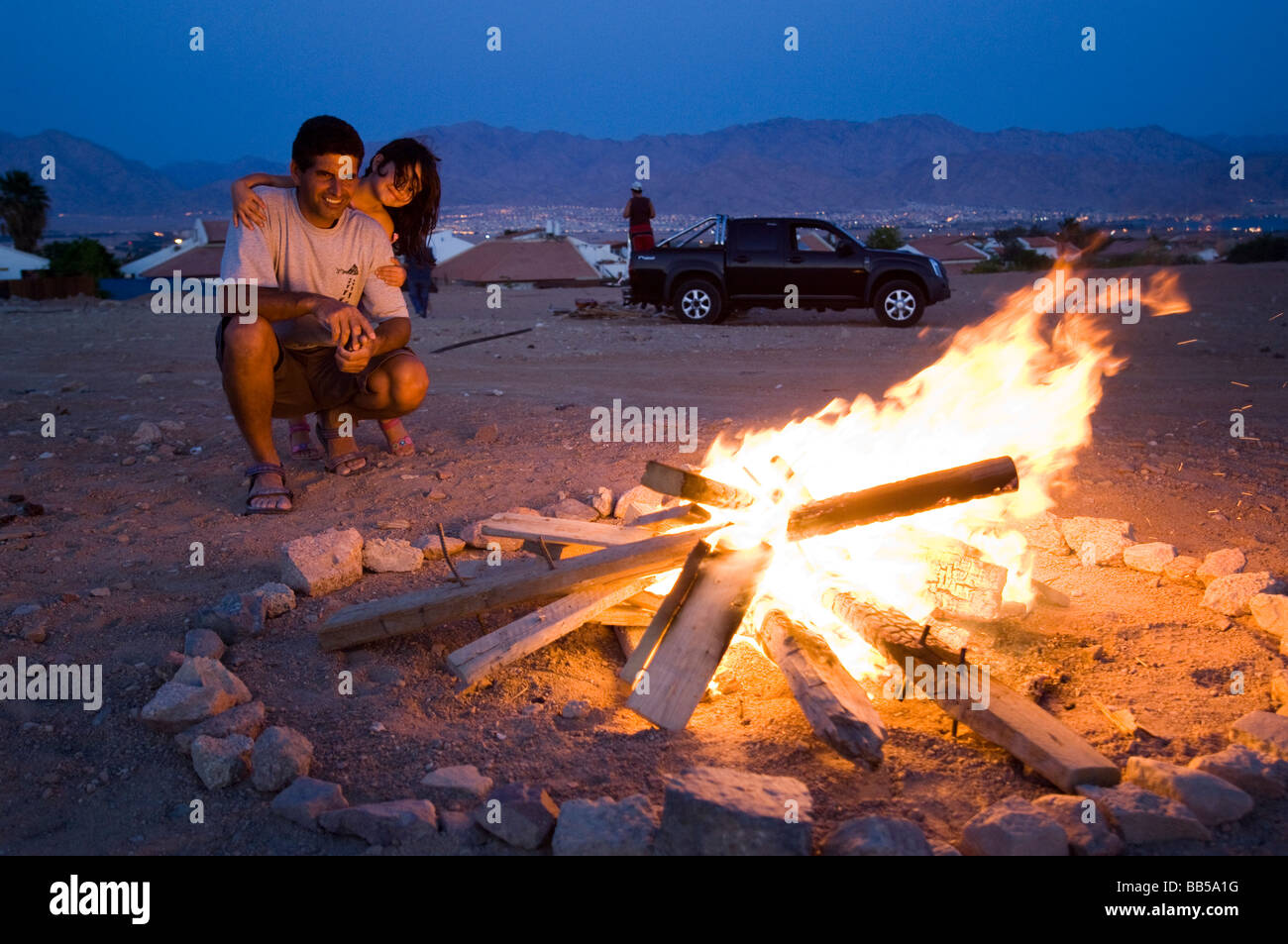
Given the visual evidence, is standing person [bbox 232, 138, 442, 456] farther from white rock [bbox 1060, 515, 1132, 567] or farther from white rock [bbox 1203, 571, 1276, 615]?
white rock [bbox 1203, 571, 1276, 615]

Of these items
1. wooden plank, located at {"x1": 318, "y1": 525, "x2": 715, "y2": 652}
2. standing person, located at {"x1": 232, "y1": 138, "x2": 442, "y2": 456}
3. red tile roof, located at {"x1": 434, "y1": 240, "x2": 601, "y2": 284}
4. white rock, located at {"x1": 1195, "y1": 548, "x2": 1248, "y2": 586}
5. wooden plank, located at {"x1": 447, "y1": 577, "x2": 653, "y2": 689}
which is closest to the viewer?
wooden plank, located at {"x1": 447, "y1": 577, "x2": 653, "y2": 689}

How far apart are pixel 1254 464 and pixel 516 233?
28.3 metres

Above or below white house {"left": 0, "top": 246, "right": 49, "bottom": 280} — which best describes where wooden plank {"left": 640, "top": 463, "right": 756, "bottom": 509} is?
below

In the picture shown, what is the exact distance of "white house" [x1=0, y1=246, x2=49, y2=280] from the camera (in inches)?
1124

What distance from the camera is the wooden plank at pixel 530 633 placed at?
8.71 feet

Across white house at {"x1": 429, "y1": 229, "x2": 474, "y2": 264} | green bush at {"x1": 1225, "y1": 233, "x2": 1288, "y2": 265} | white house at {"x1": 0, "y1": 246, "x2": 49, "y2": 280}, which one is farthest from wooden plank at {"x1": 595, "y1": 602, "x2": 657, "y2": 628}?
white house at {"x1": 0, "y1": 246, "x2": 49, "y2": 280}

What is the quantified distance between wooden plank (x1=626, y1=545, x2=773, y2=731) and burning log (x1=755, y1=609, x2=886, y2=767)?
160 mm

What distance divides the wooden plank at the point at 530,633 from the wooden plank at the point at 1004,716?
82 centimetres

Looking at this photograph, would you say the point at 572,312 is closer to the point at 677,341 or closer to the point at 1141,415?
the point at 677,341

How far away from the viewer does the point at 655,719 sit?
2447mm

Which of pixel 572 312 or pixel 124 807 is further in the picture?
pixel 572 312

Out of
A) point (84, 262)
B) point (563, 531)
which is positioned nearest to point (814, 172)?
point (84, 262)
